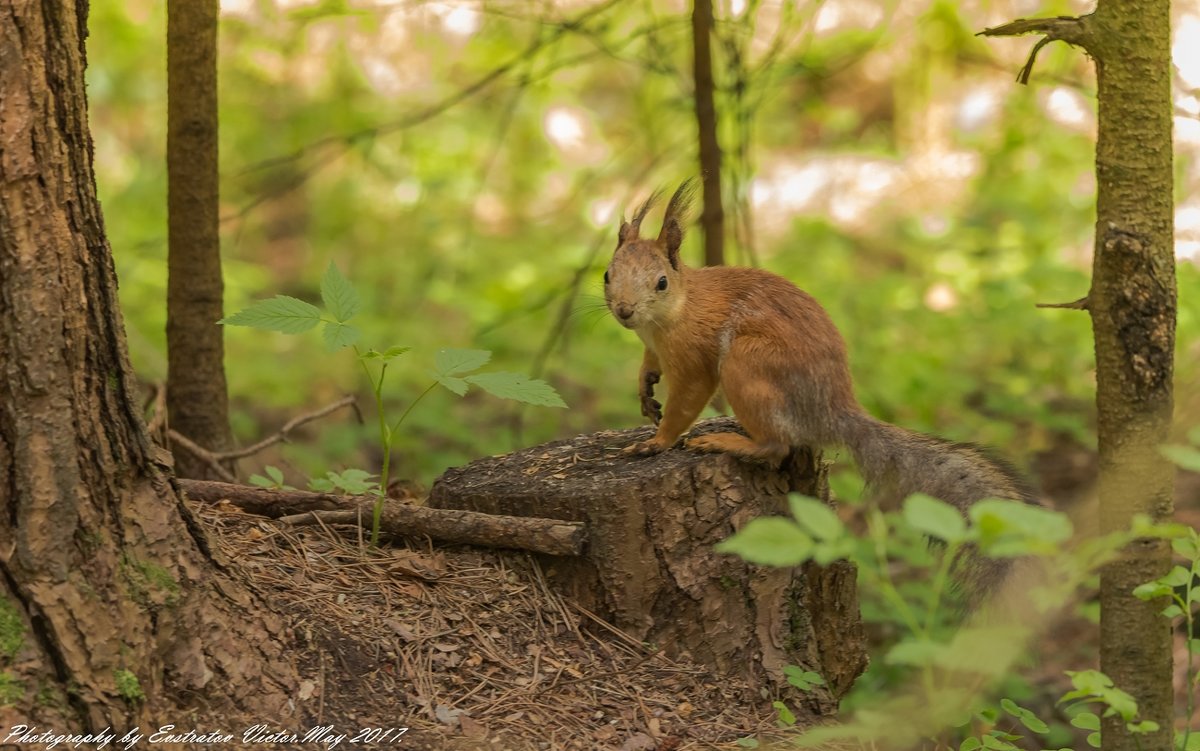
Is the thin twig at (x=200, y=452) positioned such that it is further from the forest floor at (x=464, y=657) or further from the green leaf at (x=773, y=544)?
the green leaf at (x=773, y=544)

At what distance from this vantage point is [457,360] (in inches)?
110

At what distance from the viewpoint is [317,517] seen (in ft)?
9.96

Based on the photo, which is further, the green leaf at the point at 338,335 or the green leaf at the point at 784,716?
the green leaf at the point at 784,716

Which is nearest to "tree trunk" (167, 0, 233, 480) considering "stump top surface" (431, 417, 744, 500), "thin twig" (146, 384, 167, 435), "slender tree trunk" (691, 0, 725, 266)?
"thin twig" (146, 384, 167, 435)

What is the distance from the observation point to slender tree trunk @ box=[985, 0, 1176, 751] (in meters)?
2.72

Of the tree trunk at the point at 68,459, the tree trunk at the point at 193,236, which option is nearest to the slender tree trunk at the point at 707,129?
the tree trunk at the point at 193,236

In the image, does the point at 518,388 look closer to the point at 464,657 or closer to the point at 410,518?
the point at 410,518

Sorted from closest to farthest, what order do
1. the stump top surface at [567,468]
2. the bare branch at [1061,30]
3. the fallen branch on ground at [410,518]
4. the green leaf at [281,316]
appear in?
the green leaf at [281,316] → the bare branch at [1061,30] → the fallen branch on ground at [410,518] → the stump top surface at [567,468]

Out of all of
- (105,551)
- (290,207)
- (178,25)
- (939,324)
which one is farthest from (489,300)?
(105,551)

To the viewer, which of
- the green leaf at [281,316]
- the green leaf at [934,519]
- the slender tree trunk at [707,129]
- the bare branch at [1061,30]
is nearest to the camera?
the green leaf at [934,519]

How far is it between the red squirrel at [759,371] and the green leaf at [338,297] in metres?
0.95

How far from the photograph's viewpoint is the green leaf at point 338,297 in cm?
273

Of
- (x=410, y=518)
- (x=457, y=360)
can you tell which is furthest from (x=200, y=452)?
(x=457, y=360)

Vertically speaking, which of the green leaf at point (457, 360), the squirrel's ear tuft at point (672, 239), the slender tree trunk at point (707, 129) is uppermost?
the slender tree trunk at point (707, 129)
